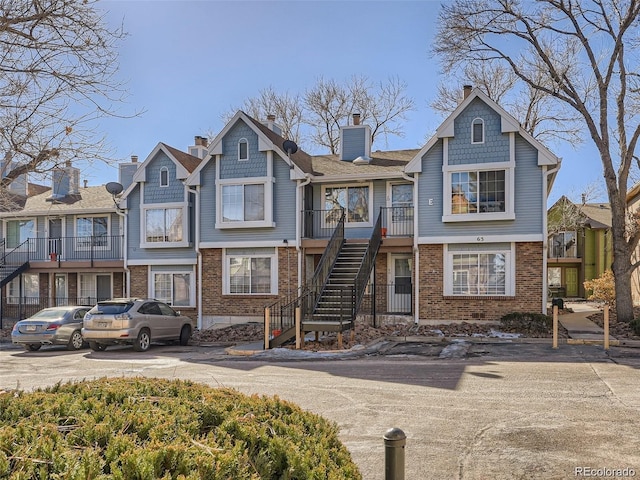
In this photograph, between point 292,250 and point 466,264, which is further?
point 292,250

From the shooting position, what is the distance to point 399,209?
23047mm

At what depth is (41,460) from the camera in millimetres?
3092

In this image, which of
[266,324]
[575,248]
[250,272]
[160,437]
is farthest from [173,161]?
[575,248]

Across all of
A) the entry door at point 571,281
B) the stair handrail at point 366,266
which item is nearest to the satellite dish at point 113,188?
the stair handrail at point 366,266

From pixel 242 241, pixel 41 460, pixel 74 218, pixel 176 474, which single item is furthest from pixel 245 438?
pixel 74 218

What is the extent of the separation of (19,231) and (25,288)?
2.99 m

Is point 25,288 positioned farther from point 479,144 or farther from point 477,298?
point 479,144

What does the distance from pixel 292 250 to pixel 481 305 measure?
7.28 metres

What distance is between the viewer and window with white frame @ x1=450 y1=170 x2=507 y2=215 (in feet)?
67.5

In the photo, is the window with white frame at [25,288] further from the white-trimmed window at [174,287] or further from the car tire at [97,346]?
the car tire at [97,346]

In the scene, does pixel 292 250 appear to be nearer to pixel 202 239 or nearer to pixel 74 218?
pixel 202 239

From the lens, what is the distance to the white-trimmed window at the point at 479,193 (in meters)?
20.4

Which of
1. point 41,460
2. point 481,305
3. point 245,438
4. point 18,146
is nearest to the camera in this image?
point 41,460

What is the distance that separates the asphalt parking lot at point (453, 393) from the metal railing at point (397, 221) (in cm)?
622
